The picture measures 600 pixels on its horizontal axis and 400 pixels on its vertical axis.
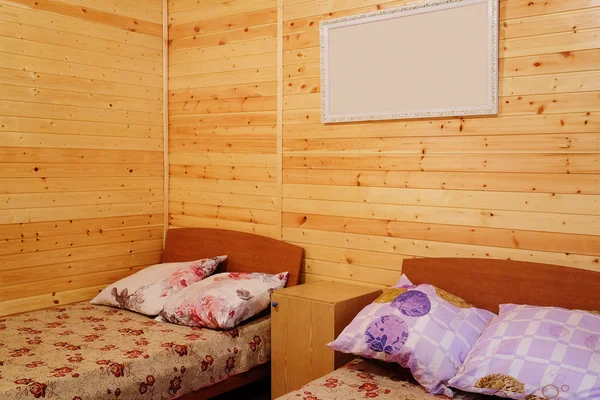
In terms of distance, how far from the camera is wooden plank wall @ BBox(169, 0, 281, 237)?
3715mm

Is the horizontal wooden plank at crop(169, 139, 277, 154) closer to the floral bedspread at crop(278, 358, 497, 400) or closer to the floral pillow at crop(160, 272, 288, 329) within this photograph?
the floral pillow at crop(160, 272, 288, 329)

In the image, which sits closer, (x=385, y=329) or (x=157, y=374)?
(x=385, y=329)

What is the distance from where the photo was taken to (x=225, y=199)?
394 cm

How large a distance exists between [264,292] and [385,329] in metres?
0.94

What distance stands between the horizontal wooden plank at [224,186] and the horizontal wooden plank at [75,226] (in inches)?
10.0

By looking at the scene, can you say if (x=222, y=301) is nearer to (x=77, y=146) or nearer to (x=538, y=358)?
(x=77, y=146)

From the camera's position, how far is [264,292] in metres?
3.31

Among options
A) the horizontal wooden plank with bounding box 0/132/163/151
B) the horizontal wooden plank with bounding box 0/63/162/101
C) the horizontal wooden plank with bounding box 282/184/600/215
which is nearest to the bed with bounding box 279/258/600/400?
the horizontal wooden plank with bounding box 282/184/600/215

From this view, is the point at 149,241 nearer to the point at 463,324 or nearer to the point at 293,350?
the point at 293,350

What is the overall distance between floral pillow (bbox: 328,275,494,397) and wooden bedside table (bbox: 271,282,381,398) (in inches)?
11.2

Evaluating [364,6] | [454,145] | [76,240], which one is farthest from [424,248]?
[76,240]

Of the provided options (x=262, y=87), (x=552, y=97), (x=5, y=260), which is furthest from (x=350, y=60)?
(x=5, y=260)

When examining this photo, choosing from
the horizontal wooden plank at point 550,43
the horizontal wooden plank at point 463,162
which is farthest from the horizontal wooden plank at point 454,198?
the horizontal wooden plank at point 550,43

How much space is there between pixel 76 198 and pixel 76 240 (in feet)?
0.80
